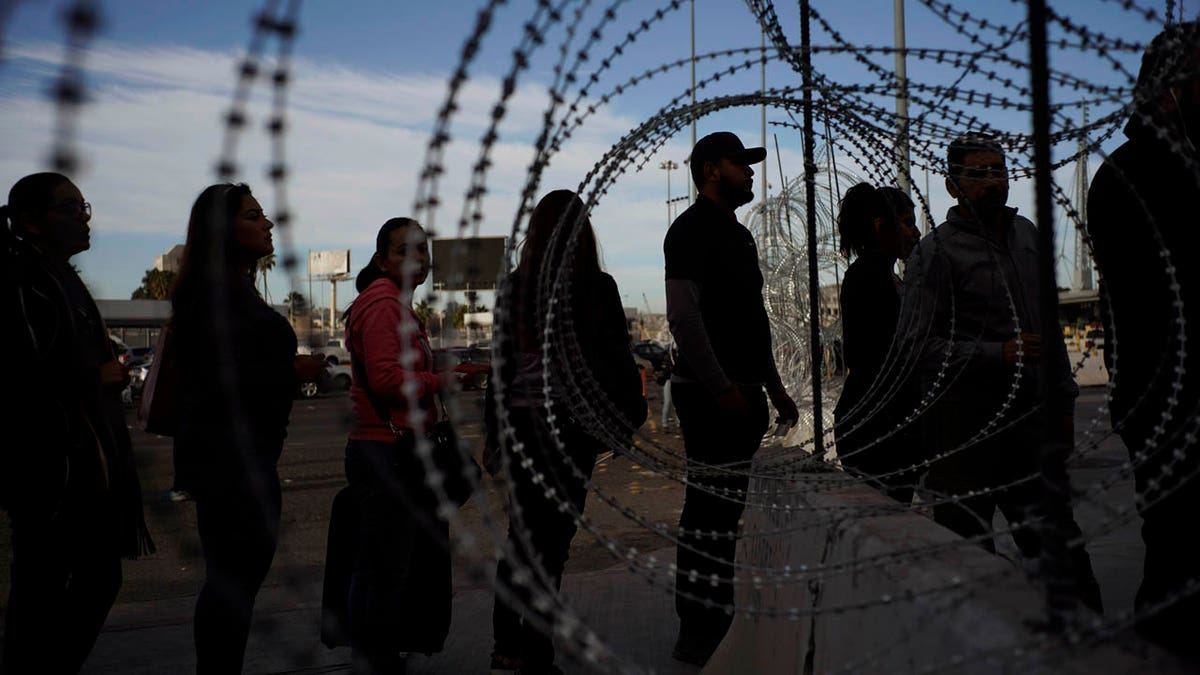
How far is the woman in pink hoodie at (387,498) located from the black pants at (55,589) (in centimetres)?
104

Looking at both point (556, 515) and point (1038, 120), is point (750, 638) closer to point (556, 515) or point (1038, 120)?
point (556, 515)

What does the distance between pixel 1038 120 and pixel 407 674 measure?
3352mm

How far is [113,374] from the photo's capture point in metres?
3.49

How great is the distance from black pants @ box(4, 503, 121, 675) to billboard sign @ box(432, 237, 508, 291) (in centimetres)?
162

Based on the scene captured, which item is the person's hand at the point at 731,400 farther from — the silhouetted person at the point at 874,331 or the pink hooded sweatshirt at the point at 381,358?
the pink hooded sweatshirt at the point at 381,358

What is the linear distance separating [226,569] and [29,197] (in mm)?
1371

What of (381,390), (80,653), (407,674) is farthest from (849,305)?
(80,653)

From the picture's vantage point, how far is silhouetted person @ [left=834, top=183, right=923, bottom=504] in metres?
4.61

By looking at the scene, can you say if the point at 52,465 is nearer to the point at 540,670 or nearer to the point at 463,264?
the point at 463,264

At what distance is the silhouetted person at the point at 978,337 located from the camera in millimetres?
4055

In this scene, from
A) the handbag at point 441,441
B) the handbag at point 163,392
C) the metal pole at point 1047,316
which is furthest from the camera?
the handbag at point 441,441

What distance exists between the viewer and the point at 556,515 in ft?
13.3

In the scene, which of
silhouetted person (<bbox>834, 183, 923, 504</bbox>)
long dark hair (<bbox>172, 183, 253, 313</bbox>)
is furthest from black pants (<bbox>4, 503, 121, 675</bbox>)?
silhouetted person (<bbox>834, 183, 923, 504</bbox>)

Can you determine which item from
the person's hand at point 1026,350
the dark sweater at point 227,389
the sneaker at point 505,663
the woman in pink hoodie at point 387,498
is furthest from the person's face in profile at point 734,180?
the sneaker at point 505,663
